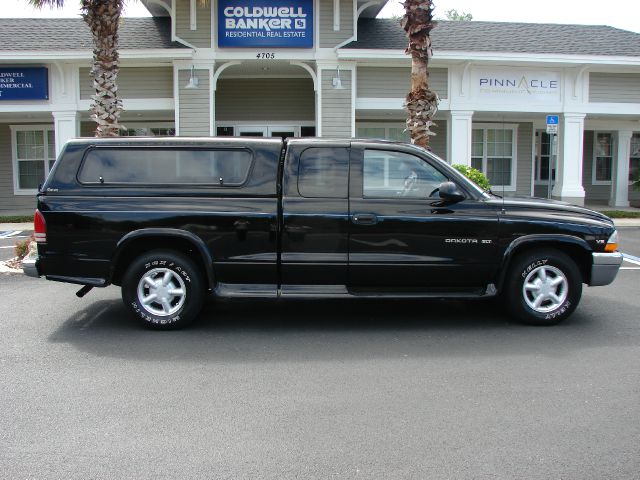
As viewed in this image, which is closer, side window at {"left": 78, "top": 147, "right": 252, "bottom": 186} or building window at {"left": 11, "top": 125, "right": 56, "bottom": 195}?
side window at {"left": 78, "top": 147, "right": 252, "bottom": 186}

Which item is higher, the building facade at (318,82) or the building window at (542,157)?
the building facade at (318,82)

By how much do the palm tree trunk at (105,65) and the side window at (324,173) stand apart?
6825 mm

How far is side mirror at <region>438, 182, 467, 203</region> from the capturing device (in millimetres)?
5926

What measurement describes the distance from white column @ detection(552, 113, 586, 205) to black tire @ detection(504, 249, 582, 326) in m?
12.7

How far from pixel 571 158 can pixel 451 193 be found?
45.4ft

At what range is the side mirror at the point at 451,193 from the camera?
233 inches

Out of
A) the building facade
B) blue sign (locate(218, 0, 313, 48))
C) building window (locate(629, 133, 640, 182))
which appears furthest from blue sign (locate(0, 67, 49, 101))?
building window (locate(629, 133, 640, 182))

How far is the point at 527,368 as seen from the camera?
5004mm

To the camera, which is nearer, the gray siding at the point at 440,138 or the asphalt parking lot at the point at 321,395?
the asphalt parking lot at the point at 321,395

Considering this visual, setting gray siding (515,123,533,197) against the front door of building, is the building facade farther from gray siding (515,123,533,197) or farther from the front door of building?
the front door of building

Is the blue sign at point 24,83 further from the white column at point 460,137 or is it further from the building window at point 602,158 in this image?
the building window at point 602,158

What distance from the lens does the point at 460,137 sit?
1734 centimetres

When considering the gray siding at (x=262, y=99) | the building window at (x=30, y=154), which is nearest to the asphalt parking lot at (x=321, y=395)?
the gray siding at (x=262, y=99)

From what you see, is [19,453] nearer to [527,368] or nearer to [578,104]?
[527,368]
